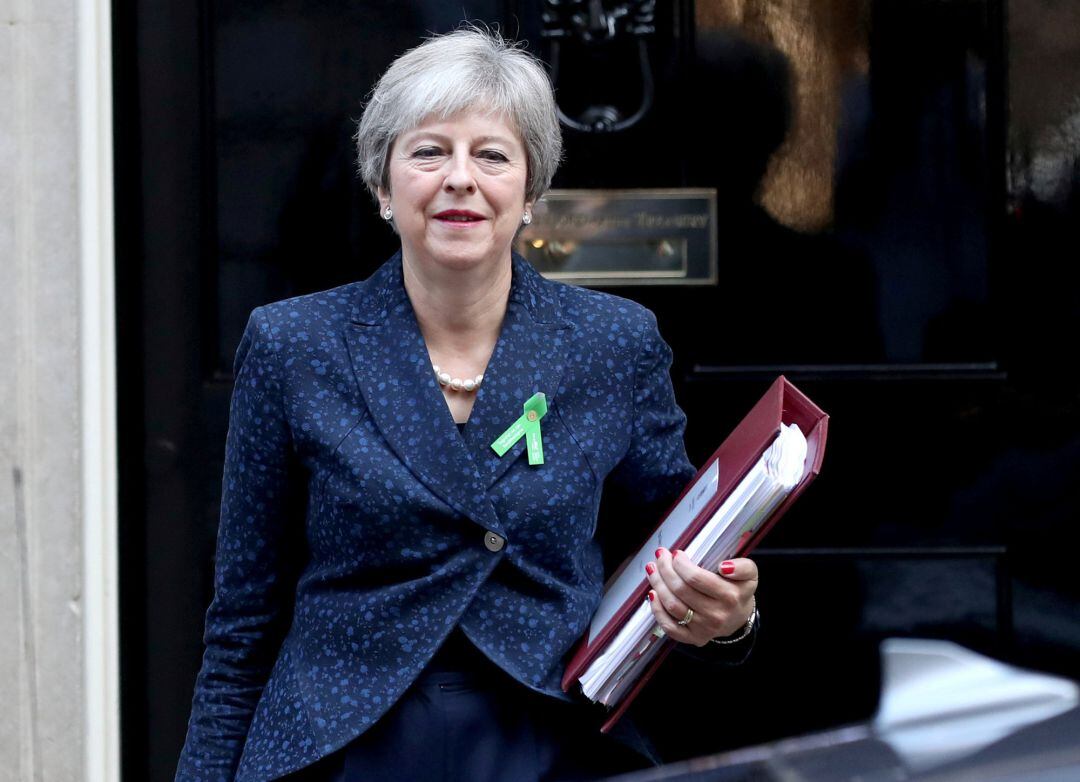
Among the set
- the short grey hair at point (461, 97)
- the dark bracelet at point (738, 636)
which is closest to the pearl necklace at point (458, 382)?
the short grey hair at point (461, 97)

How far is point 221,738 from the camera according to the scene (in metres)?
2.02

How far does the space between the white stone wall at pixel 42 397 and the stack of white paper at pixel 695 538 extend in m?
1.28

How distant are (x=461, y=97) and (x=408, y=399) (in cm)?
40

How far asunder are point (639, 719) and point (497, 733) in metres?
1.01

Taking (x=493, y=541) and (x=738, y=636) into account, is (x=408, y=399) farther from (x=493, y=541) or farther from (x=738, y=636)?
(x=738, y=636)

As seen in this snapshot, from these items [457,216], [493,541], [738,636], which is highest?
[457,216]

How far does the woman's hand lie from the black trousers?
199mm

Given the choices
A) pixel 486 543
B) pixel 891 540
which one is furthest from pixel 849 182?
pixel 486 543

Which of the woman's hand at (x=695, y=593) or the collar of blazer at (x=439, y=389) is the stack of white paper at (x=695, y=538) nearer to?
the woman's hand at (x=695, y=593)

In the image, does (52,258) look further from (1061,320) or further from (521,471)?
(1061,320)

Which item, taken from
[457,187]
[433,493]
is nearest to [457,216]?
[457,187]

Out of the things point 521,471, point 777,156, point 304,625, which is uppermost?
point 777,156

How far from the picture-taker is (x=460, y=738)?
74.9 inches

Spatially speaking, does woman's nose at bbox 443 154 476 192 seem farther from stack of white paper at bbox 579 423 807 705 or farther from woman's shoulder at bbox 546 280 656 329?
stack of white paper at bbox 579 423 807 705
